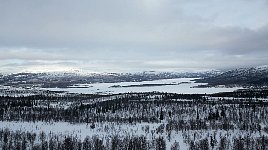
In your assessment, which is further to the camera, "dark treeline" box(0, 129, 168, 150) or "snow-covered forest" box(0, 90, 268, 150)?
"snow-covered forest" box(0, 90, 268, 150)

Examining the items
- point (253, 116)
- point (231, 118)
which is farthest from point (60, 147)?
point (253, 116)

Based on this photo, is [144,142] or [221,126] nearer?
[144,142]

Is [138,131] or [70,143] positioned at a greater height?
[70,143]

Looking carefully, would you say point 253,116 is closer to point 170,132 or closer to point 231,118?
point 231,118

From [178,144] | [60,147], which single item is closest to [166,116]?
[178,144]

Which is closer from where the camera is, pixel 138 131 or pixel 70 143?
pixel 70 143

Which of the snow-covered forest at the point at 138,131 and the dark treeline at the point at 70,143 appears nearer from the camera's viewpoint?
the dark treeline at the point at 70,143

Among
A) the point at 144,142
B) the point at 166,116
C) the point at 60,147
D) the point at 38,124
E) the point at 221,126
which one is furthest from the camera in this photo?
the point at 166,116

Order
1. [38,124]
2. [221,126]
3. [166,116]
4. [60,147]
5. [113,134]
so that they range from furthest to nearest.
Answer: [166,116]
[38,124]
[221,126]
[113,134]
[60,147]

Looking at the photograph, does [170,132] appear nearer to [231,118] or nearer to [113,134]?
[113,134]
